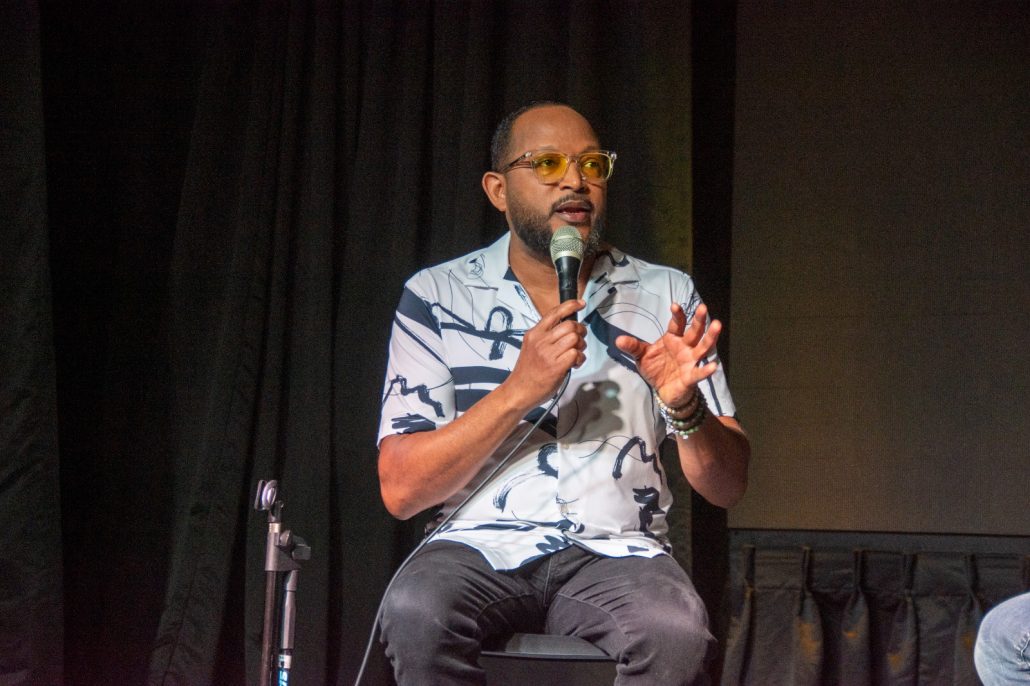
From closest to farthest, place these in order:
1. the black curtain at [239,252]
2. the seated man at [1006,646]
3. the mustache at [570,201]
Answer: the seated man at [1006,646]
the mustache at [570,201]
the black curtain at [239,252]

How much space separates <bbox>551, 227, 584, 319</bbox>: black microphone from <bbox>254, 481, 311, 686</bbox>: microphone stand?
627 millimetres

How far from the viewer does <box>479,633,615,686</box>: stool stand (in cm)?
177

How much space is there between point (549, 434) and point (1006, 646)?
0.89 meters

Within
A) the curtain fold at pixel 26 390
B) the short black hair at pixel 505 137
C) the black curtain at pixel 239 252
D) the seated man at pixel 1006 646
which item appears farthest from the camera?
the black curtain at pixel 239 252

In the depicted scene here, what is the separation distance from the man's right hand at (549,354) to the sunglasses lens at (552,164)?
49 centimetres

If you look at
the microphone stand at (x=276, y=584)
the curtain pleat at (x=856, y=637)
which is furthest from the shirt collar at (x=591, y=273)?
the curtain pleat at (x=856, y=637)

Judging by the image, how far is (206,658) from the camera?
2697 mm

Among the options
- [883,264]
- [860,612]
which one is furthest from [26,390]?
[883,264]

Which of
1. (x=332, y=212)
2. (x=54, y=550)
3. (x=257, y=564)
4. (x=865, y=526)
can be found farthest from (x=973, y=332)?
(x=54, y=550)

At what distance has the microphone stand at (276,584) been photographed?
1.72m

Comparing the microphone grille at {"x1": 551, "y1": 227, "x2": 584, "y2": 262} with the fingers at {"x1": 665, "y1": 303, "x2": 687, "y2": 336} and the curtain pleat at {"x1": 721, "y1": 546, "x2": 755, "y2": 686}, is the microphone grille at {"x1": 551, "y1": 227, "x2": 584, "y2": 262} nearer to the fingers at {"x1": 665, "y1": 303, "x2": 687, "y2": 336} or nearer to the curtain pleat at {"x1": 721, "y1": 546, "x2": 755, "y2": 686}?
the fingers at {"x1": 665, "y1": 303, "x2": 687, "y2": 336}

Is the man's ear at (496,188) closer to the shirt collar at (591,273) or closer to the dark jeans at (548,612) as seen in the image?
the shirt collar at (591,273)

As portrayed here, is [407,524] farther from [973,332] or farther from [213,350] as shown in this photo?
[973,332]

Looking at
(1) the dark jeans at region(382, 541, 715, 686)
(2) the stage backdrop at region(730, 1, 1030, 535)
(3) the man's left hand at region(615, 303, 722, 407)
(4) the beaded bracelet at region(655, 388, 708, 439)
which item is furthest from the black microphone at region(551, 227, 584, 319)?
(2) the stage backdrop at region(730, 1, 1030, 535)
